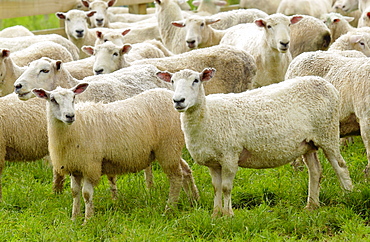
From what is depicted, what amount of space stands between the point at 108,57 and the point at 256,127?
10.1 ft

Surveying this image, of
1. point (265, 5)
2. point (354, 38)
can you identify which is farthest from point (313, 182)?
point (265, 5)

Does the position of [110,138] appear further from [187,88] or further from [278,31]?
[278,31]

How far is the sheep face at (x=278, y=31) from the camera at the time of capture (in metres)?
8.03

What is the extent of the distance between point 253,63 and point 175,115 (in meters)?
2.48

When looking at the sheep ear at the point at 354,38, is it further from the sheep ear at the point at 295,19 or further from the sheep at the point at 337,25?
the sheep at the point at 337,25

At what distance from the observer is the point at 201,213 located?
522cm

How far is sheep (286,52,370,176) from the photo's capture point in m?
6.11

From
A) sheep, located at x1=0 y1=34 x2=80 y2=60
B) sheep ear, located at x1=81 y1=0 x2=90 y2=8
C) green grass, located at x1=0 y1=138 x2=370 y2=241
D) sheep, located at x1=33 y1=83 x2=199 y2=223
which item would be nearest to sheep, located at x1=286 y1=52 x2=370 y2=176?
green grass, located at x1=0 y1=138 x2=370 y2=241

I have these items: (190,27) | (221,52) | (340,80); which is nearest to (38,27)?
(190,27)

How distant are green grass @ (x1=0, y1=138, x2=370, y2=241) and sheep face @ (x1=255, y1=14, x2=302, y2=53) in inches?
76.7

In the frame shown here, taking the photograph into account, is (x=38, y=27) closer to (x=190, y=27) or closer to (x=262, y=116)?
(x=190, y=27)

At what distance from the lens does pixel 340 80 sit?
6.45m

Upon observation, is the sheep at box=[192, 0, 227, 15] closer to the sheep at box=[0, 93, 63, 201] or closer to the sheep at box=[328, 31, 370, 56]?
the sheep at box=[328, 31, 370, 56]

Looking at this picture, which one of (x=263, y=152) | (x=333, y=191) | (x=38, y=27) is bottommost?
(x=38, y=27)
